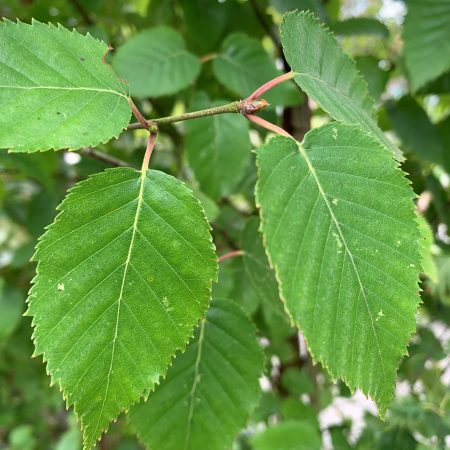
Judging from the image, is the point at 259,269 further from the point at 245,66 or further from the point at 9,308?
the point at 9,308

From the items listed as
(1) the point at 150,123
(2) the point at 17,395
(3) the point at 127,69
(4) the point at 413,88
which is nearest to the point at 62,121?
(1) the point at 150,123

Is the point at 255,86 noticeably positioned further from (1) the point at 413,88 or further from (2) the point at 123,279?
(2) the point at 123,279

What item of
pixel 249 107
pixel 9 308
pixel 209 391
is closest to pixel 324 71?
pixel 249 107

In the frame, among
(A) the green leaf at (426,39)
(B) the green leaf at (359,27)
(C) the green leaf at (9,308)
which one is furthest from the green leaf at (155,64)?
(C) the green leaf at (9,308)

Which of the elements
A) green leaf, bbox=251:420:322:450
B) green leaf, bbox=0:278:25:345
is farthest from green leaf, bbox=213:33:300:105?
green leaf, bbox=0:278:25:345

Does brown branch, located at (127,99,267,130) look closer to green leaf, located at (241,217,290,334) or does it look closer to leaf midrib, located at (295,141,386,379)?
leaf midrib, located at (295,141,386,379)

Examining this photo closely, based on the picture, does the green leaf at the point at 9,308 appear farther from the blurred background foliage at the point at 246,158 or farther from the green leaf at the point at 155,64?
the green leaf at the point at 155,64

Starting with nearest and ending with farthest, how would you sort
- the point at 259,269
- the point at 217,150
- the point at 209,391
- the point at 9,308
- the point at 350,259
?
the point at 350,259
the point at 209,391
the point at 259,269
the point at 217,150
the point at 9,308

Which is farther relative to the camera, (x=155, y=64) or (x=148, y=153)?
(x=155, y=64)
